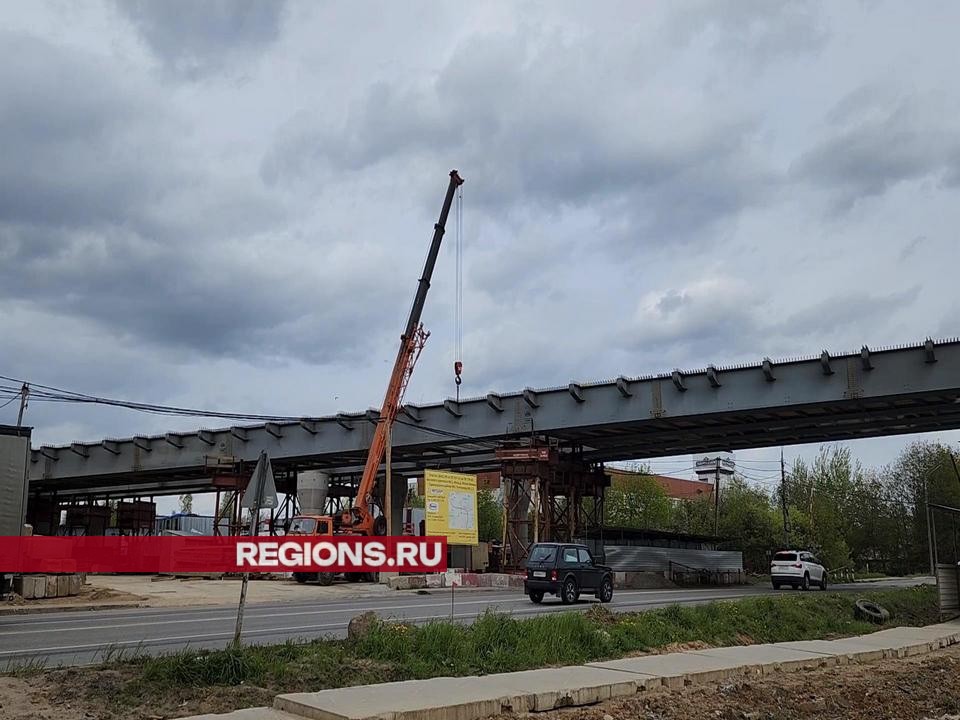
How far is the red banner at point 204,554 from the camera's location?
26.2 metres

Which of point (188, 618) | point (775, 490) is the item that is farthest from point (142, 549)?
point (775, 490)

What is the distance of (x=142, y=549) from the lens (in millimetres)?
40938

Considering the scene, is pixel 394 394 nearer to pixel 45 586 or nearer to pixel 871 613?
pixel 45 586

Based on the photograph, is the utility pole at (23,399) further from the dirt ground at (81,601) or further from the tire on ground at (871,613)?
the tire on ground at (871,613)

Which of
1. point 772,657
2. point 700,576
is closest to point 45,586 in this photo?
point 772,657

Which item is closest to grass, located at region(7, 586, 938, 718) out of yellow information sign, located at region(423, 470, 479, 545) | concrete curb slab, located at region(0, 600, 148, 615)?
concrete curb slab, located at region(0, 600, 148, 615)

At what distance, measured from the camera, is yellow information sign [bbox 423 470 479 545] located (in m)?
30.5

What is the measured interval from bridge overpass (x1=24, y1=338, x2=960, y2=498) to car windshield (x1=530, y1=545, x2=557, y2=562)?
1268 cm

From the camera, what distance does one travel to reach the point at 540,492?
43469 millimetres

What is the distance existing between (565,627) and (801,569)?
3291 centimetres

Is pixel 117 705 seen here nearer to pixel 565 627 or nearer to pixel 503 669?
Answer: pixel 503 669

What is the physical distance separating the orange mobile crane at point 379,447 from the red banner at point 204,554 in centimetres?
244

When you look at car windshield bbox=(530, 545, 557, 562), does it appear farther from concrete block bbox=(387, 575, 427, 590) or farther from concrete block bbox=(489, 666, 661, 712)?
concrete block bbox=(489, 666, 661, 712)

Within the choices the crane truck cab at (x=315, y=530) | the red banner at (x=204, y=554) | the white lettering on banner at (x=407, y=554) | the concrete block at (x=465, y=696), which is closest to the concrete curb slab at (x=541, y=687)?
the concrete block at (x=465, y=696)
